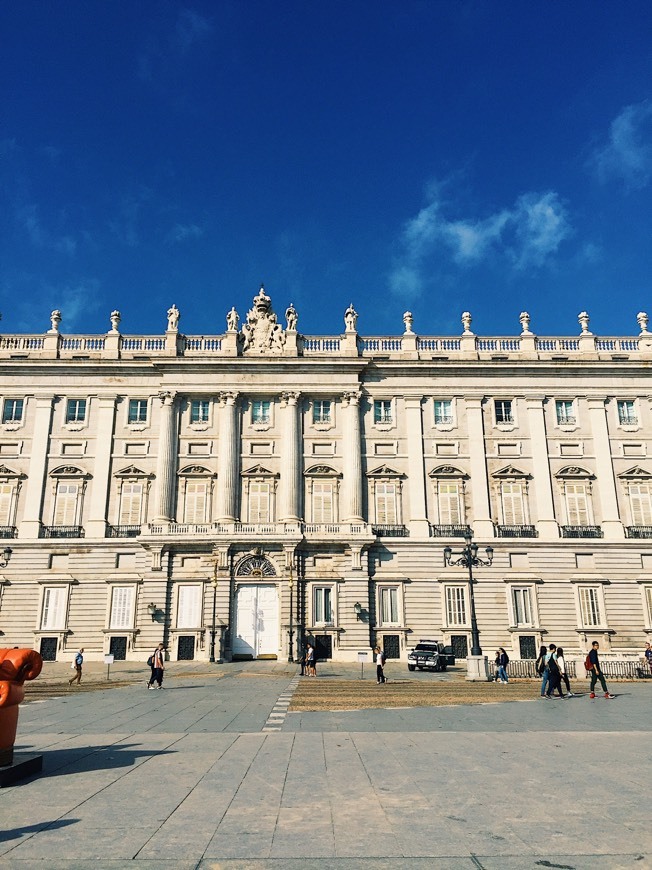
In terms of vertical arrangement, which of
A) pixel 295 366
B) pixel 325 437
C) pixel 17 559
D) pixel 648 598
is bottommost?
pixel 648 598

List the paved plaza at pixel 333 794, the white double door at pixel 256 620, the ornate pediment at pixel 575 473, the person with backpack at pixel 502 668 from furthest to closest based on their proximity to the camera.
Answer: the ornate pediment at pixel 575 473
the white double door at pixel 256 620
the person with backpack at pixel 502 668
the paved plaza at pixel 333 794

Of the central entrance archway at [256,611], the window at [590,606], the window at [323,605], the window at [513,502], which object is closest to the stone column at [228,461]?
the central entrance archway at [256,611]

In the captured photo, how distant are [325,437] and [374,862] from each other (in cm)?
3989

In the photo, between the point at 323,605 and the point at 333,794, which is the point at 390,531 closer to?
the point at 323,605

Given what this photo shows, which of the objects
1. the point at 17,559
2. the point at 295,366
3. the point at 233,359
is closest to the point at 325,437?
the point at 295,366

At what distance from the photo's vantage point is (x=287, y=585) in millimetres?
42156

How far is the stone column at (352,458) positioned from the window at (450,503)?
18.8 ft

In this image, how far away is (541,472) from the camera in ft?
151

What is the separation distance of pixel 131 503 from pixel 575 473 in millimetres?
31246

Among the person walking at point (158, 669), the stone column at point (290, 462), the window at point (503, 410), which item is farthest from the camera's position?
the window at point (503, 410)

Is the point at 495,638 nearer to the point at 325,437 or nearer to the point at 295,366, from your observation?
the point at 325,437

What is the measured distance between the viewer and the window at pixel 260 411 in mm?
46844

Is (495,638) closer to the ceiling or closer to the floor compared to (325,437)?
closer to the floor

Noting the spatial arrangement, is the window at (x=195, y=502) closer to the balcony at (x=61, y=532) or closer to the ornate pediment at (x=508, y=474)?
the balcony at (x=61, y=532)
